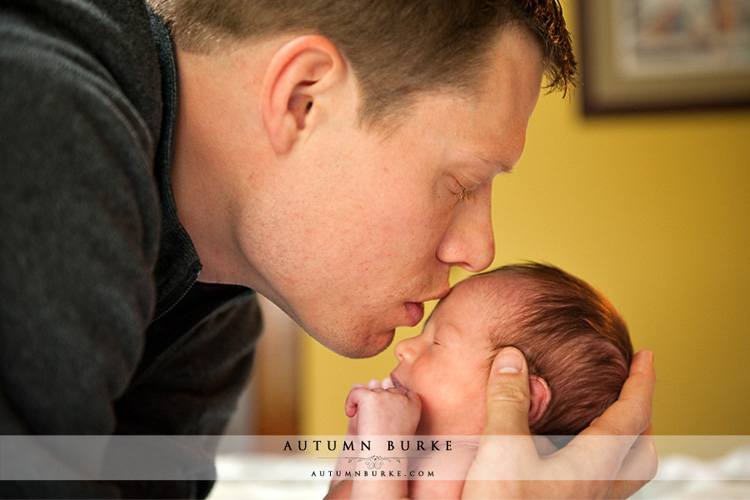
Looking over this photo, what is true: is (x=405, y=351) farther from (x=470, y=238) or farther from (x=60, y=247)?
(x=60, y=247)

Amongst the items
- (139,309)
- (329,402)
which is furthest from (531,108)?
(329,402)

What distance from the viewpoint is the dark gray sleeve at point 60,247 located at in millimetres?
567

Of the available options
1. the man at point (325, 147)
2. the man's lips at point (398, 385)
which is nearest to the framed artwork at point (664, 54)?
the man at point (325, 147)

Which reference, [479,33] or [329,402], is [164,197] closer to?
[479,33]

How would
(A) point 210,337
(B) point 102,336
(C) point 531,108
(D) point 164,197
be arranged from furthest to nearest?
(A) point 210,337 → (C) point 531,108 → (D) point 164,197 → (B) point 102,336

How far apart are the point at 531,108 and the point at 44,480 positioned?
69 centimetres

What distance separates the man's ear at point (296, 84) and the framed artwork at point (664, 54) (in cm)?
201

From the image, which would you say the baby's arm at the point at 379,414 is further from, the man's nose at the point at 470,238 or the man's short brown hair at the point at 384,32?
the man's short brown hair at the point at 384,32

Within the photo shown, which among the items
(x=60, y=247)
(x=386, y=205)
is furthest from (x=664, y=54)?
(x=60, y=247)

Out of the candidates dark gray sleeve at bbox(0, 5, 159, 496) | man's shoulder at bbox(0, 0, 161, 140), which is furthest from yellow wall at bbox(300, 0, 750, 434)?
dark gray sleeve at bbox(0, 5, 159, 496)

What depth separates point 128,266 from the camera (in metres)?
0.62

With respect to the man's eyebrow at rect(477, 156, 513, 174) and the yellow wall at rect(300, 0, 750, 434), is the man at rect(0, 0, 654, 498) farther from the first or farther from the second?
the yellow wall at rect(300, 0, 750, 434)

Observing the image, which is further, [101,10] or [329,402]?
[329,402]

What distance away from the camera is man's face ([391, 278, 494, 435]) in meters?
0.98
